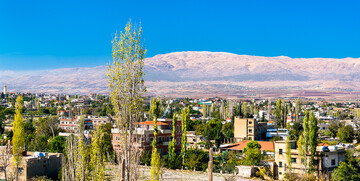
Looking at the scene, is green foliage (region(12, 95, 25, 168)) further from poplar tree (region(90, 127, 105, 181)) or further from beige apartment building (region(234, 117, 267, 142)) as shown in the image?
beige apartment building (region(234, 117, 267, 142))

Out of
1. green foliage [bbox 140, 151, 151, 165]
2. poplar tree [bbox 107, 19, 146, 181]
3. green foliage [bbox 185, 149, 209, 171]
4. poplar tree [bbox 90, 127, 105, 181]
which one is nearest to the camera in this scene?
poplar tree [bbox 107, 19, 146, 181]

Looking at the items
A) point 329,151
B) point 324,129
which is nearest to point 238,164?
point 329,151

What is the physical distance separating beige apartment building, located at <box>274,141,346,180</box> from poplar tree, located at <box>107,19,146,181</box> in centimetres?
2073

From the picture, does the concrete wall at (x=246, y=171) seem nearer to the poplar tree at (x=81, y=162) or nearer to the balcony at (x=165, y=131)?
the balcony at (x=165, y=131)

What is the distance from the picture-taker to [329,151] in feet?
97.3

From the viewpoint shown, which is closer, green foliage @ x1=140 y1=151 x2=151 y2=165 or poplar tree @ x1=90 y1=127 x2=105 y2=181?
poplar tree @ x1=90 y1=127 x2=105 y2=181

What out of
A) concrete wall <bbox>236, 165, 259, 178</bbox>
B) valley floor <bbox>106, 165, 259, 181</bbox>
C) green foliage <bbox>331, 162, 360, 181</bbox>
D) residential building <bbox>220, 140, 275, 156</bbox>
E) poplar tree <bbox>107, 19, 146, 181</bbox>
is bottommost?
valley floor <bbox>106, 165, 259, 181</bbox>

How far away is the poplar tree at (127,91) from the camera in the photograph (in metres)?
12.4

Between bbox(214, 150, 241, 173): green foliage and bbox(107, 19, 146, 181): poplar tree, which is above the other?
bbox(107, 19, 146, 181): poplar tree

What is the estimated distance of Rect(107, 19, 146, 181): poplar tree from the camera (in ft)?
40.8

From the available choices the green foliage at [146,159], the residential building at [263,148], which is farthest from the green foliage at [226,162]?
the green foliage at [146,159]

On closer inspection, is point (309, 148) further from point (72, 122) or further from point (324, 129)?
point (72, 122)

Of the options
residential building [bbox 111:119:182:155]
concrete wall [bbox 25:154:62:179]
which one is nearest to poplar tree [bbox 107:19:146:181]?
concrete wall [bbox 25:154:62:179]

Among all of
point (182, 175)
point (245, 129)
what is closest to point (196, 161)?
point (182, 175)
